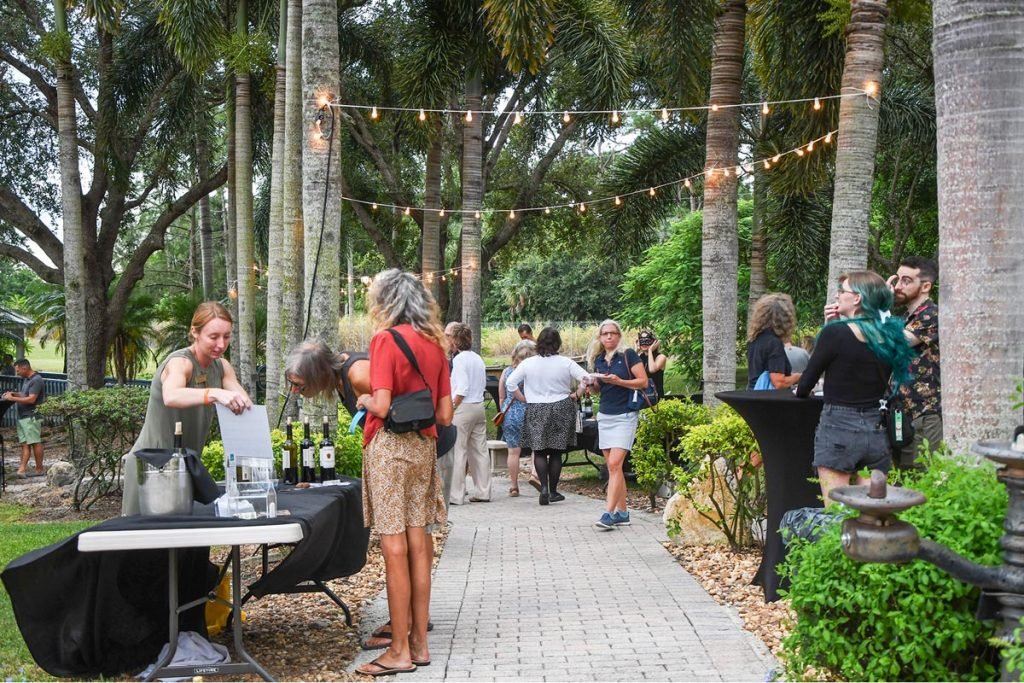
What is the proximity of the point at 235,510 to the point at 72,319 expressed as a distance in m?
14.8

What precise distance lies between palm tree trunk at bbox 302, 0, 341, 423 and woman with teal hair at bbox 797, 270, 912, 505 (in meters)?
4.72

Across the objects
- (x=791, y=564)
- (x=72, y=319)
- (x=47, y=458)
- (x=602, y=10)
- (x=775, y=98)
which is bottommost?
(x=47, y=458)

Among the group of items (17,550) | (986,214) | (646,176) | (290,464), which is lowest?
(17,550)

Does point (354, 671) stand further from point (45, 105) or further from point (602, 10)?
point (45, 105)

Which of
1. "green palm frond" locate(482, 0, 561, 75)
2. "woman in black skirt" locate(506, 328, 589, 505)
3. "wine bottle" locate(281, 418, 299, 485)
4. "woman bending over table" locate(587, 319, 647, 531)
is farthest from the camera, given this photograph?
"green palm frond" locate(482, 0, 561, 75)

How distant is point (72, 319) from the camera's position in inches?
707

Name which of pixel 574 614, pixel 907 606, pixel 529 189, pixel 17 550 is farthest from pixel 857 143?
pixel 529 189

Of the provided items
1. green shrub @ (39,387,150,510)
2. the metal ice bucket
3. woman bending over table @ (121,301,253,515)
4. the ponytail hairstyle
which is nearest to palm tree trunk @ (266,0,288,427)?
green shrub @ (39,387,150,510)

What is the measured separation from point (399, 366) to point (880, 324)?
2503 millimetres

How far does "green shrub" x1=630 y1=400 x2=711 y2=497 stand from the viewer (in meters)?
10.1

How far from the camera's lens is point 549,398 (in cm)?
1064

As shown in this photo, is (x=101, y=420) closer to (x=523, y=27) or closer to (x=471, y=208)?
(x=523, y=27)

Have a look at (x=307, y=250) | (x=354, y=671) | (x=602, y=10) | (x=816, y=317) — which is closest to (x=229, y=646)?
(x=354, y=671)

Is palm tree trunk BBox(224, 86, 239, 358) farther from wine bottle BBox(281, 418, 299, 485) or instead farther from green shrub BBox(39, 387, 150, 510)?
wine bottle BBox(281, 418, 299, 485)
